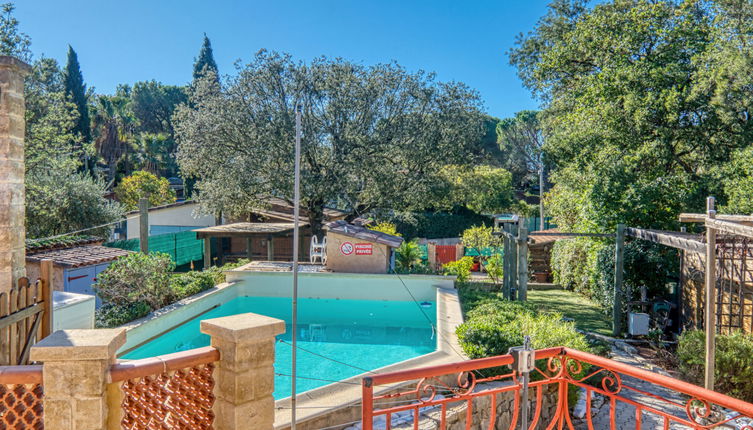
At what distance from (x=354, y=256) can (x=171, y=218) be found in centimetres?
1353

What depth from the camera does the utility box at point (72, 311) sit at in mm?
7340

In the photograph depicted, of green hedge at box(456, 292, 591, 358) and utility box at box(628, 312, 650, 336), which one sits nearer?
green hedge at box(456, 292, 591, 358)

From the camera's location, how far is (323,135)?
19.7 metres

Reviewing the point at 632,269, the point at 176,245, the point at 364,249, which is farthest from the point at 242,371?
the point at 176,245

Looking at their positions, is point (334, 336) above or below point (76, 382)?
below

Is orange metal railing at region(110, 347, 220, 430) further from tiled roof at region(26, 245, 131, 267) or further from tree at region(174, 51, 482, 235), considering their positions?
tree at region(174, 51, 482, 235)

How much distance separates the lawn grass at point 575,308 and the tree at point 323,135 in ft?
22.2

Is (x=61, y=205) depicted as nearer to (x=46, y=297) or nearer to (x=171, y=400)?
(x=46, y=297)

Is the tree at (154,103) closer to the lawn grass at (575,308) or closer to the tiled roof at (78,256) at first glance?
the tiled roof at (78,256)

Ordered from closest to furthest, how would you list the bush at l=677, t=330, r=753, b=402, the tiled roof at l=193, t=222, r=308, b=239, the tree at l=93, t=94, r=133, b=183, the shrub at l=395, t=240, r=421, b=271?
1. the bush at l=677, t=330, r=753, b=402
2. the shrub at l=395, t=240, r=421, b=271
3. the tiled roof at l=193, t=222, r=308, b=239
4. the tree at l=93, t=94, r=133, b=183

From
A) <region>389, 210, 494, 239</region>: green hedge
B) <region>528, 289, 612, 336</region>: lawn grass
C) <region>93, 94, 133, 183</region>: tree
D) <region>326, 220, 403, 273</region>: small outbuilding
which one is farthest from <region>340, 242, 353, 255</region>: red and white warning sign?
<region>93, 94, 133, 183</region>: tree

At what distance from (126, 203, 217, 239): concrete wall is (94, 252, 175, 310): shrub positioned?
40.8 ft

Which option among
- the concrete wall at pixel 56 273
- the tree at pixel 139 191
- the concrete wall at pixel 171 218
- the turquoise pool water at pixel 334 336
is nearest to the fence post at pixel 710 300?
the turquoise pool water at pixel 334 336

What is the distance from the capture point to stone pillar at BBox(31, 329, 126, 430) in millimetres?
2305
